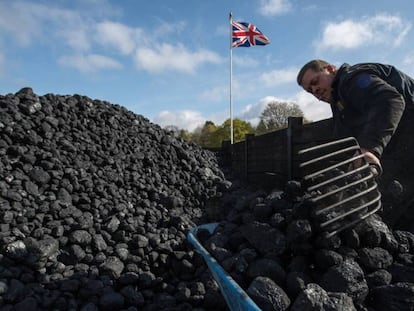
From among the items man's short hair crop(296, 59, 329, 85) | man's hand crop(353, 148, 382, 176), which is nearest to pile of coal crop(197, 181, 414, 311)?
man's hand crop(353, 148, 382, 176)

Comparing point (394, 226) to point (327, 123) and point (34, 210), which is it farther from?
point (34, 210)

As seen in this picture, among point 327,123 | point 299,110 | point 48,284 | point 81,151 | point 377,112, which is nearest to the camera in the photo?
point 377,112

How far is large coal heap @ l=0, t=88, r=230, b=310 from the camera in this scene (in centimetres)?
290

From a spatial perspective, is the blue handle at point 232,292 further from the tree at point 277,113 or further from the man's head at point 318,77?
the tree at point 277,113

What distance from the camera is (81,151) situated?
578 cm

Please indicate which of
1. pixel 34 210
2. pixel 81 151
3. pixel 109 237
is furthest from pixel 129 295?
pixel 81 151

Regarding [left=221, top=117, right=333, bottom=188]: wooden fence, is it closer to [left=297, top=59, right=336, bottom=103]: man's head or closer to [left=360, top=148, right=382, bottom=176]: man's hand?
[left=297, top=59, right=336, bottom=103]: man's head

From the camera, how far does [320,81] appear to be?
2355 millimetres

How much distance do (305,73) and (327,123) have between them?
7.09 feet

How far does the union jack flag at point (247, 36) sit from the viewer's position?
16297 mm

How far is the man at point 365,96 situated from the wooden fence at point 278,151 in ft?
5.67

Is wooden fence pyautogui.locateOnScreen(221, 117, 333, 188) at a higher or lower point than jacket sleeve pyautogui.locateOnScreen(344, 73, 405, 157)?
higher

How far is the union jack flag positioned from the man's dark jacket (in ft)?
48.8

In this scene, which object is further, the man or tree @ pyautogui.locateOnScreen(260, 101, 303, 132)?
tree @ pyautogui.locateOnScreen(260, 101, 303, 132)
